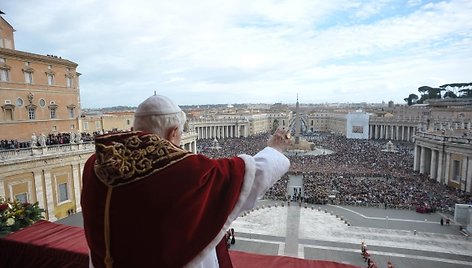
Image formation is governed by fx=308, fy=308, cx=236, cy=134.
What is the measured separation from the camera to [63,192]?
18.7 m

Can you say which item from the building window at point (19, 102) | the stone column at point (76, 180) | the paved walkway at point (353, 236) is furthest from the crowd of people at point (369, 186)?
the building window at point (19, 102)

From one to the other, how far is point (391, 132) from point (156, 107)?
83943 millimetres

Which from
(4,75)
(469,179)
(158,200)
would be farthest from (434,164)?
(4,75)

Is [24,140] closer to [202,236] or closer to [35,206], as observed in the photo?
[35,206]

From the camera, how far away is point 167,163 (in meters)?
1.66

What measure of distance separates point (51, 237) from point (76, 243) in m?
0.51

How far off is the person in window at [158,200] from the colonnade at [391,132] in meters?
81.2

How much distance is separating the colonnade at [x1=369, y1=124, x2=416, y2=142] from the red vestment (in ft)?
267

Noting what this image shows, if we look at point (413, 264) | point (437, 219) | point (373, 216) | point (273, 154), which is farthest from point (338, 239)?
point (273, 154)

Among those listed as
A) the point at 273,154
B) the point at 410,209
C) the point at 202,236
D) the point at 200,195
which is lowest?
the point at 410,209

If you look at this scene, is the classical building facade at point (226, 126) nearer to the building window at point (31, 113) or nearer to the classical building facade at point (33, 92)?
the classical building facade at point (33, 92)

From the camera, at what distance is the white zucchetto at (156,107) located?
2.01 metres

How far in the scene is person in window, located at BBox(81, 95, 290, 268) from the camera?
1582 millimetres

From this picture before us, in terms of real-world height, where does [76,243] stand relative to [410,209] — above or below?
above
